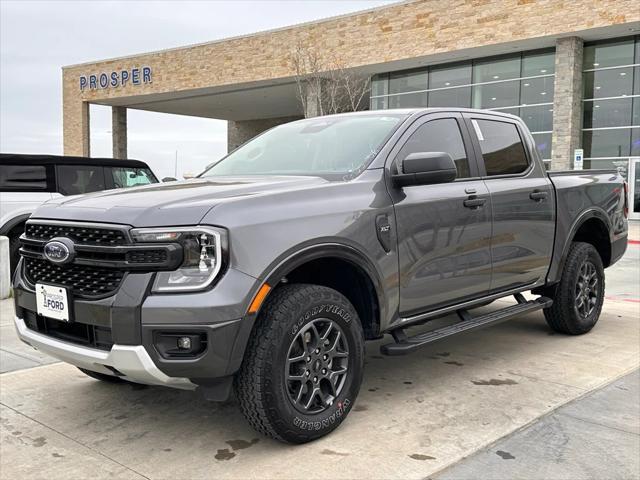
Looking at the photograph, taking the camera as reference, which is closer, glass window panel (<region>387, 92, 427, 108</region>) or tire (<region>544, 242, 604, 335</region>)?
tire (<region>544, 242, 604, 335</region>)

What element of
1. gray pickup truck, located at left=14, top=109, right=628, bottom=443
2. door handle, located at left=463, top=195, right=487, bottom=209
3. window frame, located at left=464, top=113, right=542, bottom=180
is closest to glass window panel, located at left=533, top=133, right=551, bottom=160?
window frame, located at left=464, top=113, right=542, bottom=180

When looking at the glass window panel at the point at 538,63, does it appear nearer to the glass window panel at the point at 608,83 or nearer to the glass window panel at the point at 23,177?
the glass window panel at the point at 608,83

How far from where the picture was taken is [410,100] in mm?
28281

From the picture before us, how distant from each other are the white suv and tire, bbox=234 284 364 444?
5932 mm

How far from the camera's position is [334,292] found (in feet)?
11.4

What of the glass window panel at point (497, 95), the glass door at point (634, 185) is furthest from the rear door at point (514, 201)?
the glass window panel at point (497, 95)

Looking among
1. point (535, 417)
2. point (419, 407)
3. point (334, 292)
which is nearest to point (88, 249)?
point (334, 292)

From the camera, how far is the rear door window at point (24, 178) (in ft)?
27.8

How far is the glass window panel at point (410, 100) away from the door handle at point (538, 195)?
23.1 m

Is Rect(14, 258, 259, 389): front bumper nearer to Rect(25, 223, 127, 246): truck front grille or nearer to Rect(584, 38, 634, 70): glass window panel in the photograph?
Rect(25, 223, 127, 246): truck front grille

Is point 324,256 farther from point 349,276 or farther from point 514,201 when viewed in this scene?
point 514,201

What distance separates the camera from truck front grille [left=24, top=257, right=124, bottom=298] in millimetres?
3082

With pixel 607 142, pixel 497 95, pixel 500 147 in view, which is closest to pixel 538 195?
pixel 500 147

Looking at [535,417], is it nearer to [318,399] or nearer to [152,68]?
[318,399]
